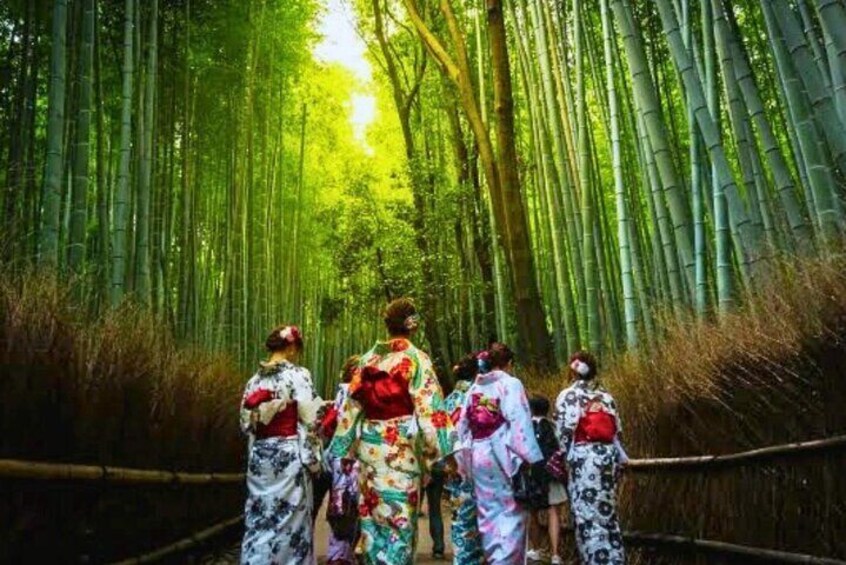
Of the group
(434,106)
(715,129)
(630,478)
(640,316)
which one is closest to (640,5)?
(640,316)

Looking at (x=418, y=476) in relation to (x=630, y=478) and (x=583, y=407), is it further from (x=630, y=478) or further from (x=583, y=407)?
(x=630, y=478)

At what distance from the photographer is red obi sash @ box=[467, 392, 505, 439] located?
369cm

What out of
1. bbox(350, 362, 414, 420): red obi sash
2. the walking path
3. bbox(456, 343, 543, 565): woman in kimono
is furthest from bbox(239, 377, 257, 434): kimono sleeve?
the walking path

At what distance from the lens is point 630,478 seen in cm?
461

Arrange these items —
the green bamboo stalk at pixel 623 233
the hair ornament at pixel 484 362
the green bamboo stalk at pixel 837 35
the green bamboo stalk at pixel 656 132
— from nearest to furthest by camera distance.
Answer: the green bamboo stalk at pixel 837 35 < the hair ornament at pixel 484 362 < the green bamboo stalk at pixel 656 132 < the green bamboo stalk at pixel 623 233

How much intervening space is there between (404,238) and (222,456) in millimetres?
8137

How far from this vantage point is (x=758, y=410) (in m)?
3.02

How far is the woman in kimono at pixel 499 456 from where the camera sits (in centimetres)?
357

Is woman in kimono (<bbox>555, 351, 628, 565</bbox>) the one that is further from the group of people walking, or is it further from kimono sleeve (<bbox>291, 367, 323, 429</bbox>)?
kimono sleeve (<bbox>291, 367, 323, 429</bbox>)

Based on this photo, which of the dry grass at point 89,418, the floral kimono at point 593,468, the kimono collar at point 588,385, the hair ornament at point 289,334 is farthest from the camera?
the kimono collar at point 588,385

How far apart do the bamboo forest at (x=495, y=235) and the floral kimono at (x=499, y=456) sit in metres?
0.73

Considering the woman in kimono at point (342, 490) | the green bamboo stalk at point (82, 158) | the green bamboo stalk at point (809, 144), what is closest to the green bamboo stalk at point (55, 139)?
the green bamboo stalk at point (82, 158)

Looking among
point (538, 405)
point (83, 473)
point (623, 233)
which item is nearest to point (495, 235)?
point (623, 233)

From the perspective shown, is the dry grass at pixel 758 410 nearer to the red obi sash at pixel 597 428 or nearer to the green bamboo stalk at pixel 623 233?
the red obi sash at pixel 597 428
